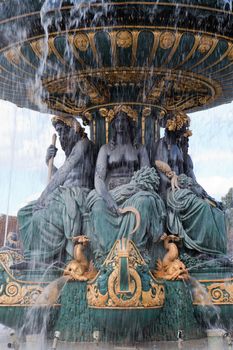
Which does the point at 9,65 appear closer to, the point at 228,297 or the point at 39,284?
the point at 39,284

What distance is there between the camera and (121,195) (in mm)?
7078

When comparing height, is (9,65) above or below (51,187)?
above

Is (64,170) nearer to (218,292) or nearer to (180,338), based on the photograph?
(218,292)

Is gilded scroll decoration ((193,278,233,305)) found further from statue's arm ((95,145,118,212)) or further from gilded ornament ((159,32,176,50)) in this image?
gilded ornament ((159,32,176,50))

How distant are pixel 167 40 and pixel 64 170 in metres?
2.34

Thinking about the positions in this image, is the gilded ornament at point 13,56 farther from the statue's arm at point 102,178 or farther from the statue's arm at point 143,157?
the statue's arm at point 143,157

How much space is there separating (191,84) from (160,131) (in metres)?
0.87

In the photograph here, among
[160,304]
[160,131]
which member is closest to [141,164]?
[160,131]

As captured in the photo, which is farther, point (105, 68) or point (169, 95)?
point (169, 95)

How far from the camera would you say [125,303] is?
Result: 19.9 ft

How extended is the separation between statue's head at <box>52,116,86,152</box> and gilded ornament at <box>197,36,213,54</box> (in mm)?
2121

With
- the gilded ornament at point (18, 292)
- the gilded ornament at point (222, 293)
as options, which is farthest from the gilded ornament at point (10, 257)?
the gilded ornament at point (222, 293)

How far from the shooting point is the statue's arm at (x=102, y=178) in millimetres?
6988

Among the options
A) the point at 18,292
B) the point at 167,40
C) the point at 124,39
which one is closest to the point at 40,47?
the point at 124,39
